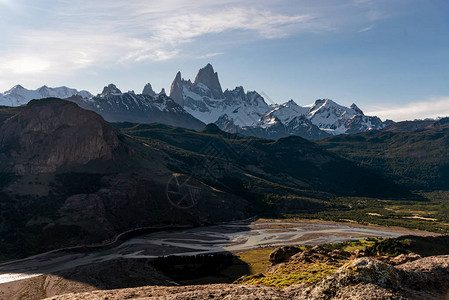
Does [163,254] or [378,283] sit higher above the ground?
[378,283]

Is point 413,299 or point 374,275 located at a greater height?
point 374,275

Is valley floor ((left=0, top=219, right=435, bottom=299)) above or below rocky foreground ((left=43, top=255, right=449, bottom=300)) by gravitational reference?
below

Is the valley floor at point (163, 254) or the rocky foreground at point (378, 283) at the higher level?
the rocky foreground at point (378, 283)

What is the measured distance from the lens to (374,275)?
30953 mm

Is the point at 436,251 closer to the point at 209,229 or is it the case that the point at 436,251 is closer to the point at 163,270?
the point at 163,270

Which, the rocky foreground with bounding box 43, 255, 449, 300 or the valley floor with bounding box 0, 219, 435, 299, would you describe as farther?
the valley floor with bounding box 0, 219, 435, 299

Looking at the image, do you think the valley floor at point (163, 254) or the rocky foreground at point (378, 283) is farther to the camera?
the valley floor at point (163, 254)

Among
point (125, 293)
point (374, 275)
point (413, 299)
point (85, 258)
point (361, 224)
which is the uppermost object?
point (374, 275)

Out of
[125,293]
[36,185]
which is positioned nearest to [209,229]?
[36,185]

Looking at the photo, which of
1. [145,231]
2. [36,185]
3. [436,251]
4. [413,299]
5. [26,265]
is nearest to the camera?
[413,299]

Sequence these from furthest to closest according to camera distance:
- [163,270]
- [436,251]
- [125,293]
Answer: [163,270]
[436,251]
[125,293]

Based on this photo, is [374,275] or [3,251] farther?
[3,251]

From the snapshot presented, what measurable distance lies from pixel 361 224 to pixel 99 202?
139 metres

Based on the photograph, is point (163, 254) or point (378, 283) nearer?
point (378, 283)
